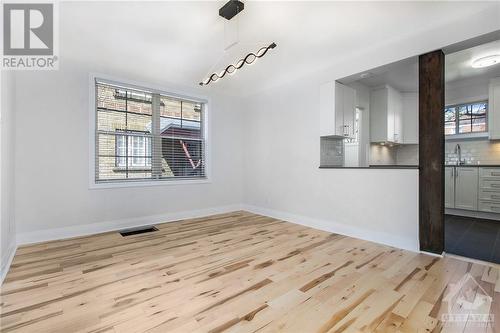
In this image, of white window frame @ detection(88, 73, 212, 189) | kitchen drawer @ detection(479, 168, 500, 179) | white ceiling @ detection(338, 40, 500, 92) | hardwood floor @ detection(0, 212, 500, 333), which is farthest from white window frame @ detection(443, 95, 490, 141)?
white window frame @ detection(88, 73, 212, 189)

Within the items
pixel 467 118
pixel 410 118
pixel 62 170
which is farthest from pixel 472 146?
pixel 62 170

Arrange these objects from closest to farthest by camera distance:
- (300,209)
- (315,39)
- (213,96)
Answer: (315,39) < (300,209) < (213,96)

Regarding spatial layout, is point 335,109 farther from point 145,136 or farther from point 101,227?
point 101,227

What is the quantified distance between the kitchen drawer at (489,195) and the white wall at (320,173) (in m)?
2.83

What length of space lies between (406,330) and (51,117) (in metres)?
4.47

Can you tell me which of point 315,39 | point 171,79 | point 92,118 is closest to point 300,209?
point 315,39

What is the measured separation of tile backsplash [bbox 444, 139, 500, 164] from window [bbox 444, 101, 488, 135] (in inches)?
9.9

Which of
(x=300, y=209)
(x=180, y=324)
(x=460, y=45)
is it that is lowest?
(x=180, y=324)

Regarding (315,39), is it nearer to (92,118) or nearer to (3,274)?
(92,118)

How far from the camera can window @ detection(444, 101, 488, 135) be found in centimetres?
477

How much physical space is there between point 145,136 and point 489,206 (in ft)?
21.0

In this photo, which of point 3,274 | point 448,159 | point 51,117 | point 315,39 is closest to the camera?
point 3,274

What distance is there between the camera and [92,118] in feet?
11.5

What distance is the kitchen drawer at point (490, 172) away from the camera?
4.17 metres
